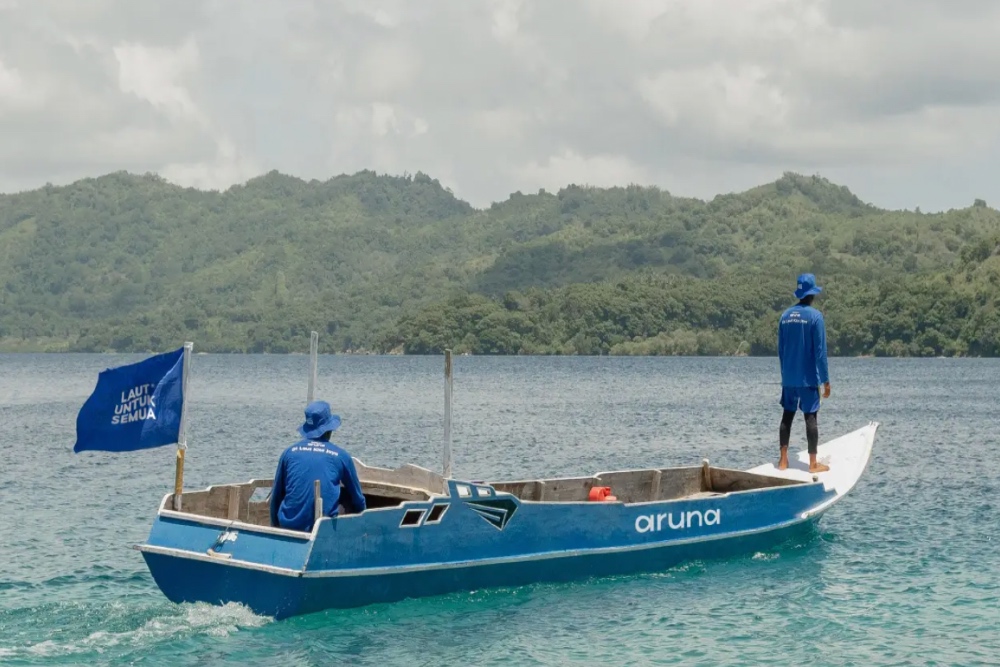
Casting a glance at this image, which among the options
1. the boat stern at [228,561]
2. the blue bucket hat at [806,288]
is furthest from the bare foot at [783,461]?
the boat stern at [228,561]

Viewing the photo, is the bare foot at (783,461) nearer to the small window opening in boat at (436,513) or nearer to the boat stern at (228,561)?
the small window opening in boat at (436,513)

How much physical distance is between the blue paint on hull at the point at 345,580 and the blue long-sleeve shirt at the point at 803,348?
479cm

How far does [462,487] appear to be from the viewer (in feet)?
53.7

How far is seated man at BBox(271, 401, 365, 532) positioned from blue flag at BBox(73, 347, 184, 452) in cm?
156

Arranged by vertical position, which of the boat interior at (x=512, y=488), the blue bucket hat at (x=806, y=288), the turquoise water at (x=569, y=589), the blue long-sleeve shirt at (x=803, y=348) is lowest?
the turquoise water at (x=569, y=589)

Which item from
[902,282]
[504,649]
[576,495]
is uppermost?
[902,282]

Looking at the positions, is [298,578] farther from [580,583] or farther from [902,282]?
[902,282]

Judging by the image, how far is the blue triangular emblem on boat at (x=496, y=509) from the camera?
54.4ft

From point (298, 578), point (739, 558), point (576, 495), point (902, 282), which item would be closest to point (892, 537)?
point (739, 558)

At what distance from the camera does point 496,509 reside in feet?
55.0

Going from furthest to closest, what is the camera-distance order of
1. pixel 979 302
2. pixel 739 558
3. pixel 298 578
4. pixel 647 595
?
1. pixel 979 302
2. pixel 739 558
3. pixel 647 595
4. pixel 298 578

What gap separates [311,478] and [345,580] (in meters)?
1.28

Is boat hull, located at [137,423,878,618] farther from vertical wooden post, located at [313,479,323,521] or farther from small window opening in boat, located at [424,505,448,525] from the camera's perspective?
vertical wooden post, located at [313,479,323,521]

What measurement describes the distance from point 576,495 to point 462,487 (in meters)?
4.48
